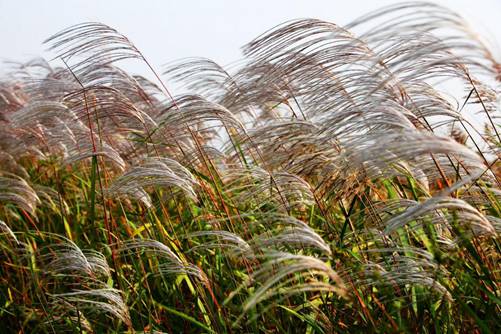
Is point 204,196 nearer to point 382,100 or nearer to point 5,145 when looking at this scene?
point 382,100

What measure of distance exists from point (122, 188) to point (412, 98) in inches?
47.2

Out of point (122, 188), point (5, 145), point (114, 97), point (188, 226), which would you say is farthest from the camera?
point (5, 145)

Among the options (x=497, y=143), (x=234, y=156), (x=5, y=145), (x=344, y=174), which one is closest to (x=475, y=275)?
(x=344, y=174)

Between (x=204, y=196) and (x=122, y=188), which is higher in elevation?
(x=122, y=188)

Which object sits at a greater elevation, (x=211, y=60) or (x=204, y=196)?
(x=211, y=60)

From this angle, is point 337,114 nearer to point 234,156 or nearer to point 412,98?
point 412,98

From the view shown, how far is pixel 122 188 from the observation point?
128 inches

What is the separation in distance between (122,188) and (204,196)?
2.00ft

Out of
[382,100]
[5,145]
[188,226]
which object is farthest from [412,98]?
[5,145]

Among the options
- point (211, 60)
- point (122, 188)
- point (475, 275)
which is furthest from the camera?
point (211, 60)

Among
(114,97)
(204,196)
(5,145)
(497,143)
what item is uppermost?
(114,97)

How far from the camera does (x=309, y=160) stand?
290 centimetres

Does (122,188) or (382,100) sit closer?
(382,100)

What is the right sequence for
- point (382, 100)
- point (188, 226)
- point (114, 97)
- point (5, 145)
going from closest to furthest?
point (382, 100) < point (114, 97) < point (188, 226) < point (5, 145)
